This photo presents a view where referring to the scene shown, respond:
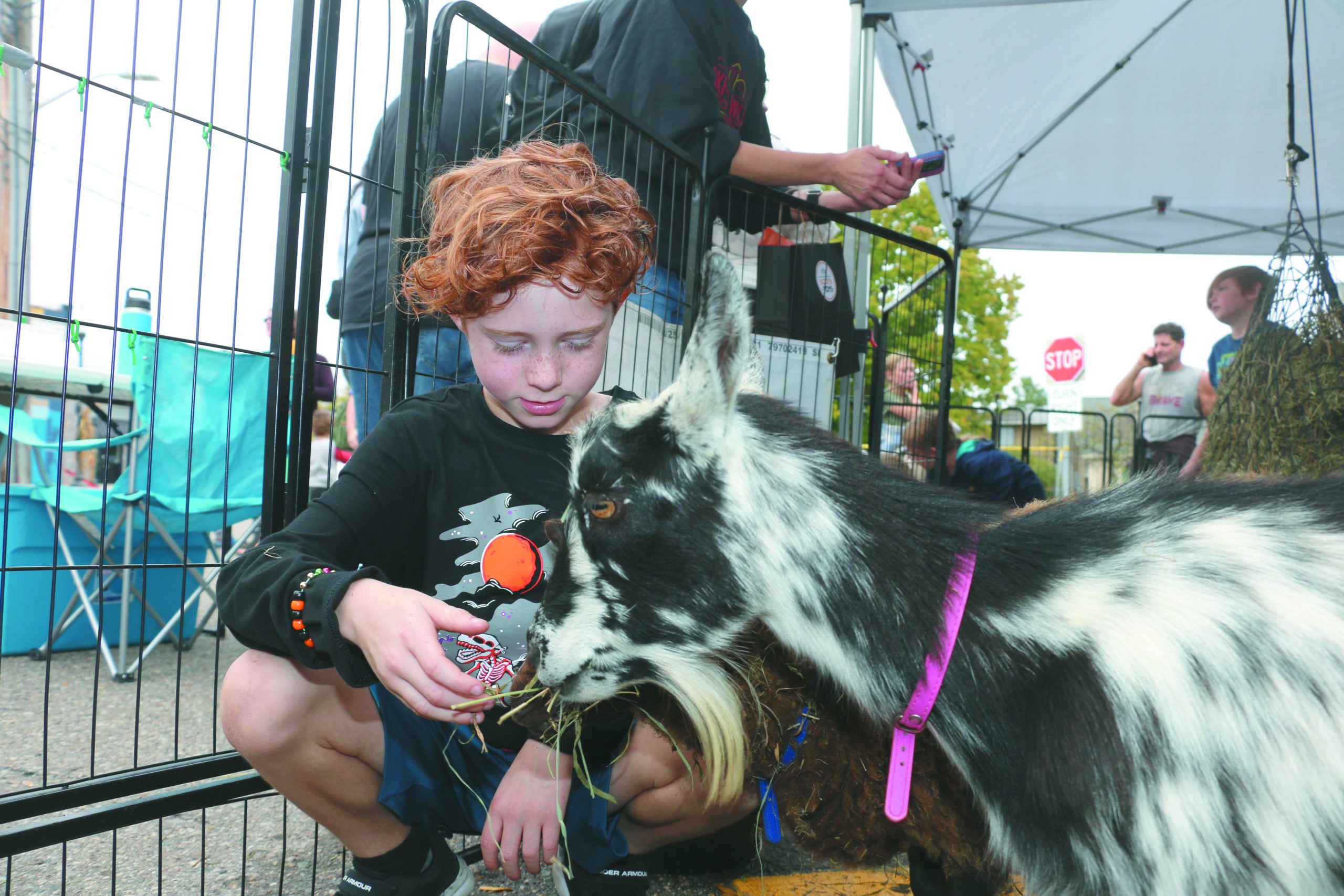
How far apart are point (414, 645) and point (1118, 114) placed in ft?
23.7

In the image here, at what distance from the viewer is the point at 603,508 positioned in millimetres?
1522

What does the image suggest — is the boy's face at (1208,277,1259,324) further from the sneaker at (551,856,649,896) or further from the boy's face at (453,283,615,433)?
the sneaker at (551,856,649,896)

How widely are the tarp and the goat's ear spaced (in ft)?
16.7

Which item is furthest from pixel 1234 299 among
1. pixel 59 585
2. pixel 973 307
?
pixel 973 307

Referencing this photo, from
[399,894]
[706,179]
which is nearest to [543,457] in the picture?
[399,894]

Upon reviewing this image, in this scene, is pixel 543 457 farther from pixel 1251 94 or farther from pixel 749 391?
pixel 1251 94

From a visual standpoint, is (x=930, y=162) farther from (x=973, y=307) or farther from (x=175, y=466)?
(x=973, y=307)

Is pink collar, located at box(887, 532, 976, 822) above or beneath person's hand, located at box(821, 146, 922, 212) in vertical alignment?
beneath

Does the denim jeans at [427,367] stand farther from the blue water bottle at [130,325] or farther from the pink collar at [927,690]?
the pink collar at [927,690]

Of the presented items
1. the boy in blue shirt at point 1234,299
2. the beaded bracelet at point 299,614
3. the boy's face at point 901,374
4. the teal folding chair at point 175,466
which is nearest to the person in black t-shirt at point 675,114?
the teal folding chair at point 175,466

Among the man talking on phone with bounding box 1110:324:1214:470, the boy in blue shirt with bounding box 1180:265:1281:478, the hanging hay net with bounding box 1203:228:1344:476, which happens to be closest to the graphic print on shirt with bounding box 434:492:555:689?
the hanging hay net with bounding box 1203:228:1344:476

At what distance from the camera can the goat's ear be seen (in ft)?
4.43

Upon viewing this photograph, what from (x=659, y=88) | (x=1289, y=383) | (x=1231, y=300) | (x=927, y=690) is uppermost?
(x=659, y=88)

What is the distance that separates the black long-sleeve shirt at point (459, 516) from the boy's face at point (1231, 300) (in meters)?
5.07
